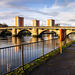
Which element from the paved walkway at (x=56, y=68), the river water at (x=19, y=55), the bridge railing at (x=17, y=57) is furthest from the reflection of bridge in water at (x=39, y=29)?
the paved walkway at (x=56, y=68)

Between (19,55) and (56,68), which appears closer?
(56,68)

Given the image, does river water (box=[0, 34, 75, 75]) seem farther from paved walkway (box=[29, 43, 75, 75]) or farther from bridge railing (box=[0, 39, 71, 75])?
paved walkway (box=[29, 43, 75, 75])

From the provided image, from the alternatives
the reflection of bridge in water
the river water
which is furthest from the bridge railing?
the reflection of bridge in water

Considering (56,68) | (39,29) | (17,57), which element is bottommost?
(17,57)

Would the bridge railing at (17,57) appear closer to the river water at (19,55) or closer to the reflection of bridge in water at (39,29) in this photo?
the river water at (19,55)

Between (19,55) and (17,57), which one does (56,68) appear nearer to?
(17,57)

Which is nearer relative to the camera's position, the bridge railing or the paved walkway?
the paved walkway

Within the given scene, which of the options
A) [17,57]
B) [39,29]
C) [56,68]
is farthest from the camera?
[39,29]

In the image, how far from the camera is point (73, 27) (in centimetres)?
6469

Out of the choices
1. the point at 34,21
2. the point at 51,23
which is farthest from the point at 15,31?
the point at 51,23

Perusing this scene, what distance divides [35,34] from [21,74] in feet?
238

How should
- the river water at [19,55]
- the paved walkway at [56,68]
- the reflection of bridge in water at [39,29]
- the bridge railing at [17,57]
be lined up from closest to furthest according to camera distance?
the paved walkway at [56,68] → the bridge railing at [17,57] → the river water at [19,55] → the reflection of bridge in water at [39,29]

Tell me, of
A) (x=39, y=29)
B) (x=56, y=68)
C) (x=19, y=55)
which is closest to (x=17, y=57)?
(x=19, y=55)

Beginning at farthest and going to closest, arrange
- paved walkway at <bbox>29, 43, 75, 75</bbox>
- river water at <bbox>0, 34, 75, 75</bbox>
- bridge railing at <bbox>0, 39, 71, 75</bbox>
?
river water at <bbox>0, 34, 75, 75</bbox> < bridge railing at <bbox>0, 39, 71, 75</bbox> < paved walkway at <bbox>29, 43, 75, 75</bbox>
